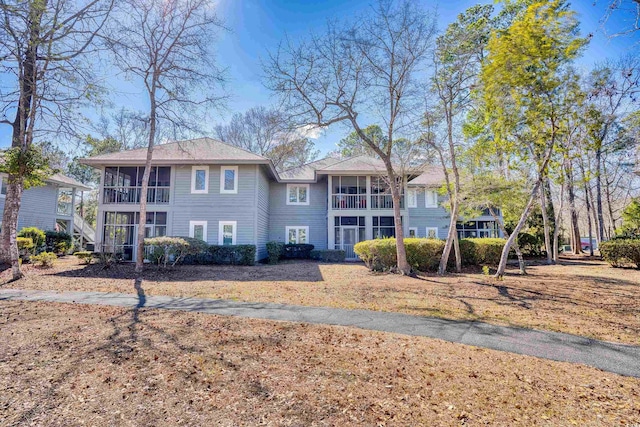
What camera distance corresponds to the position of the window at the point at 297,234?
2014cm

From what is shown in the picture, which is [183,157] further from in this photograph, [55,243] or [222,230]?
[55,243]

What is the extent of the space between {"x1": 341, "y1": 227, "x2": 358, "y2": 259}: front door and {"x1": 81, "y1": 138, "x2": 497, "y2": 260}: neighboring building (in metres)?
0.06

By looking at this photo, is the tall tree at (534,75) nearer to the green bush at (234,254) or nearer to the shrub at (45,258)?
the green bush at (234,254)

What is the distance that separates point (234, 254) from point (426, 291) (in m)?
9.57

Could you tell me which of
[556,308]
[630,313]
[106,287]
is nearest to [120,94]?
[106,287]

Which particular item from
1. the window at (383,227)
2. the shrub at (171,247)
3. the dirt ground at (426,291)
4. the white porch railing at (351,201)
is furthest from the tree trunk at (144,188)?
Result: the window at (383,227)

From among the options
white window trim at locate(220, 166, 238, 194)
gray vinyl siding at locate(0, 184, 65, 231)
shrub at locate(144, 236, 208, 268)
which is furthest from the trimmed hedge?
gray vinyl siding at locate(0, 184, 65, 231)

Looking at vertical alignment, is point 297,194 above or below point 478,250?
above

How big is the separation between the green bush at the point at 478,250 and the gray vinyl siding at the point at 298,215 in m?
8.45

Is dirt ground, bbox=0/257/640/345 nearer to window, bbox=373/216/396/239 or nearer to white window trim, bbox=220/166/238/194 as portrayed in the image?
white window trim, bbox=220/166/238/194

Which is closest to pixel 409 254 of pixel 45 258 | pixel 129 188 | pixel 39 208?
pixel 45 258

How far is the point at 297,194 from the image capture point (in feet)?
67.9

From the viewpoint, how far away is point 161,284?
9578 mm

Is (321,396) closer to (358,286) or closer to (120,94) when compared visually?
(358,286)
